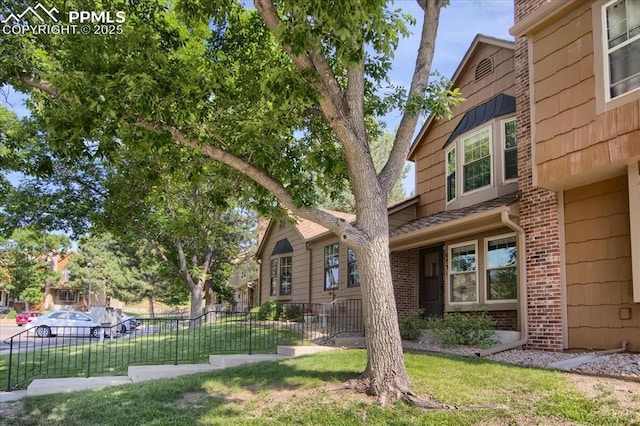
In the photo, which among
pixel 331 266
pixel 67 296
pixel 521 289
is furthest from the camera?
pixel 67 296

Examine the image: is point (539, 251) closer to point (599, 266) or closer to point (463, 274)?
point (599, 266)

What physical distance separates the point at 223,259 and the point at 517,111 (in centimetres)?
2261

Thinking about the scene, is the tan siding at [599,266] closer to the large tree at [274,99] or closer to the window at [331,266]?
the large tree at [274,99]

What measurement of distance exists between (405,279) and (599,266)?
6003 millimetres

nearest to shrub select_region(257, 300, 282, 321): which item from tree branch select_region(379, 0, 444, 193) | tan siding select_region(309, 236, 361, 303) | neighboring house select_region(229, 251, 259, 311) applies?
tan siding select_region(309, 236, 361, 303)

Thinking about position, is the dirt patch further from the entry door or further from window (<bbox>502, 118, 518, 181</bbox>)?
the entry door

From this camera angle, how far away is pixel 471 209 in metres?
10.9

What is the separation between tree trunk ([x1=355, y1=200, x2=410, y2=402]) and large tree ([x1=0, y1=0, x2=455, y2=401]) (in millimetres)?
13

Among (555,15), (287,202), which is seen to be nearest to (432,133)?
(555,15)

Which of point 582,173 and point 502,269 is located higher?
point 582,173

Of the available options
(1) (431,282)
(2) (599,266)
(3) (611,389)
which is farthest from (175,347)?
(3) (611,389)

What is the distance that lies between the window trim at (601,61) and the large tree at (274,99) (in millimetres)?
2571

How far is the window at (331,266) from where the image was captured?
16.5 meters

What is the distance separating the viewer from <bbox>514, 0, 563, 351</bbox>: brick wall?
8.67 metres
